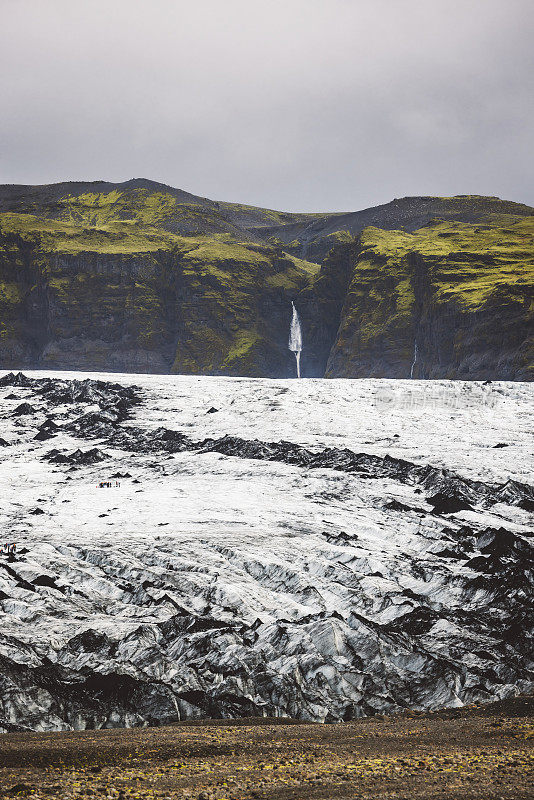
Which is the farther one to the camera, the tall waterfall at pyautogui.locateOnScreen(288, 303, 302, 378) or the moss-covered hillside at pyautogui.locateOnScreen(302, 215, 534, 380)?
the tall waterfall at pyautogui.locateOnScreen(288, 303, 302, 378)

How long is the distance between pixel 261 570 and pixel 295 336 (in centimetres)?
12985

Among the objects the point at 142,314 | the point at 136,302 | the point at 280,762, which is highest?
the point at 136,302

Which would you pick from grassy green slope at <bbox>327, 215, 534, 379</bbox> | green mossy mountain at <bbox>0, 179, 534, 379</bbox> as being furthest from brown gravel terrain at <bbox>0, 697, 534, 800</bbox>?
green mossy mountain at <bbox>0, 179, 534, 379</bbox>

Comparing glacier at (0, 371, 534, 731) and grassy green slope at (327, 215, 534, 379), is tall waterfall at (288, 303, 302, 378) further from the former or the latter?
glacier at (0, 371, 534, 731)

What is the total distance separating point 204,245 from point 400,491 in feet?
439

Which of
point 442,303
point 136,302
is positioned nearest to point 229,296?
point 136,302

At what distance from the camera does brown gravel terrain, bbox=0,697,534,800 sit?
961 cm

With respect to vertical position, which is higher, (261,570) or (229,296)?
(229,296)

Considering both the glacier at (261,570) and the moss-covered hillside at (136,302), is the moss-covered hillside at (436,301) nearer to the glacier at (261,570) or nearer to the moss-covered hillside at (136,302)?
the moss-covered hillside at (136,302)

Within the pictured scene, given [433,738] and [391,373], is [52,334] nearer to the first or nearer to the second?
[391,373]

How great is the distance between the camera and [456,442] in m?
42.5

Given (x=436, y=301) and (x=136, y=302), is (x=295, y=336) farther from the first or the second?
(x=436, y=301)

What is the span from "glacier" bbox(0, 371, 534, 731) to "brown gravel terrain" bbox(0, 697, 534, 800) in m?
2.58

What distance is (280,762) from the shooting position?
11203 mm
